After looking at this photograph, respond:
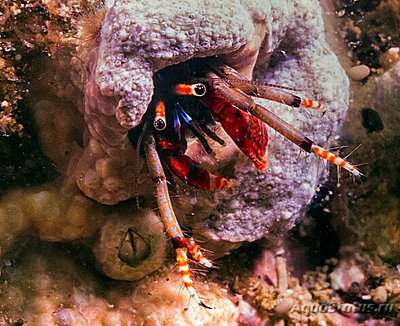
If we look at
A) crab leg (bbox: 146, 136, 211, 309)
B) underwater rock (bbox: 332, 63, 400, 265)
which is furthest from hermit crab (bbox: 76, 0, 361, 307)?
underwater rock (bbox: 332, 63, 400, 265)

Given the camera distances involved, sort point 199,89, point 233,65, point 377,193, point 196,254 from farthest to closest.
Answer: point 377,193 → point 233,65 → point 196,254 → point 199,89

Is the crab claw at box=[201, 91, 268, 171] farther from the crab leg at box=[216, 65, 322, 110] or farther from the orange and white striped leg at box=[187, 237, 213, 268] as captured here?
the orange and white striped leg at box=[187, 237, 213, 268]

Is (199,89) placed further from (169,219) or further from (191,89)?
(169,219)

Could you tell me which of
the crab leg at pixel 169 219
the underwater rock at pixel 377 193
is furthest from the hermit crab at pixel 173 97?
the underwater rock at pixel 377 193

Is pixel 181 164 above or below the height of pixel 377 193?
above

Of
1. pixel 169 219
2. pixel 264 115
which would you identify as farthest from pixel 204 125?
pixel 169 219

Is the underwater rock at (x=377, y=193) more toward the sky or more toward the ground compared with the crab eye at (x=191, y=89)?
more toward the ground

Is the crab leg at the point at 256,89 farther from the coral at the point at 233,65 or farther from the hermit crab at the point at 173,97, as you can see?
the coral at the point at 233,65
